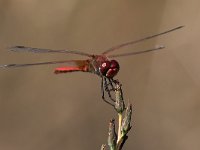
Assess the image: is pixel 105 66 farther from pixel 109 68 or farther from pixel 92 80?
pixel 92 80

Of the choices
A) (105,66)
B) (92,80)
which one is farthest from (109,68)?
(92,80)

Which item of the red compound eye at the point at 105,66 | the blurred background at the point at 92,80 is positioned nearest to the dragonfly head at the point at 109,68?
the red compound eye at the point at 105,66

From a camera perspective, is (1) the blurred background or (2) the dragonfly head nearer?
(2) the dragonfly head

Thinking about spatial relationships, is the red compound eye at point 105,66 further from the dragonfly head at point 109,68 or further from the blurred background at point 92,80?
the blurred background at point 92,80

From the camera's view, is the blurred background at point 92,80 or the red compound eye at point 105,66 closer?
the red compound eye at point 105,66

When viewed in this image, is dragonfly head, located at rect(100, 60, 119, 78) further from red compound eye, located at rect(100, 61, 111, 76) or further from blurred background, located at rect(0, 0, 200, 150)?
blurred background, located at rect(0, 0, 200, 150)


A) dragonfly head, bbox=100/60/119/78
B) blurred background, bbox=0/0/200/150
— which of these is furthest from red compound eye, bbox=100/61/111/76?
blurred background, bbox=0/0/200/150
